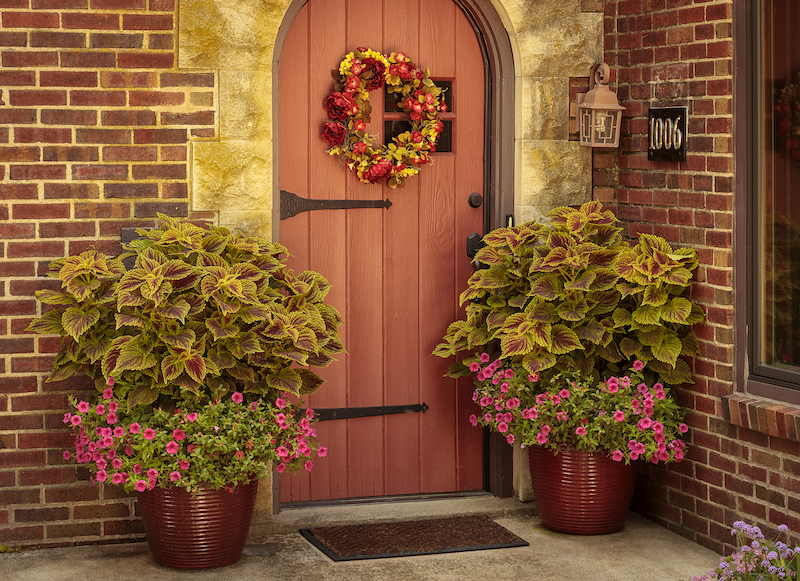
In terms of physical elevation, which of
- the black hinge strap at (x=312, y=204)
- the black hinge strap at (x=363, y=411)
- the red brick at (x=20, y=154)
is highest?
the red brick at (x=20, y=154)

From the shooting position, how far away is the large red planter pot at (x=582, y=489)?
168 inches

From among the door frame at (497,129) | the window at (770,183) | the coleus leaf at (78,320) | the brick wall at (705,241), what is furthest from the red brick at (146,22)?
the window at (770,183)

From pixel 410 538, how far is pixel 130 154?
1965 mm

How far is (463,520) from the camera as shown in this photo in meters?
4.55

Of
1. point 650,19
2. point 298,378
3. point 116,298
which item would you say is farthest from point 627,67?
point 116,298

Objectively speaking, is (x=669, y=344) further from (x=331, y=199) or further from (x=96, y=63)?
(x=96, y=63)

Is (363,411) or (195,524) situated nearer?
(195,524)

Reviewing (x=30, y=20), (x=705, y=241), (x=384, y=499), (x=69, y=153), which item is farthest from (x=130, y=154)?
(x=705, y=241)

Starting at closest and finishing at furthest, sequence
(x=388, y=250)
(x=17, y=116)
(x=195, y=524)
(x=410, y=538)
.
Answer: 1. (x=195, y=524)
2. (x=17, y=116)
3. (x=410, y=538)
4. (x=388, y=250)

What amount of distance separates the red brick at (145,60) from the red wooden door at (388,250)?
51cm

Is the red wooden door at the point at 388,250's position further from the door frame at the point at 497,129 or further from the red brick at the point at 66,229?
the red brick at the point at 66,229

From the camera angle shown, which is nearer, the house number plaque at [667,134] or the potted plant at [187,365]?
the potted plant at [187,365]

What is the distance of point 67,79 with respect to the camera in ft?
13.5

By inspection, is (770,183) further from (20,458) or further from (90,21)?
(20,458)
